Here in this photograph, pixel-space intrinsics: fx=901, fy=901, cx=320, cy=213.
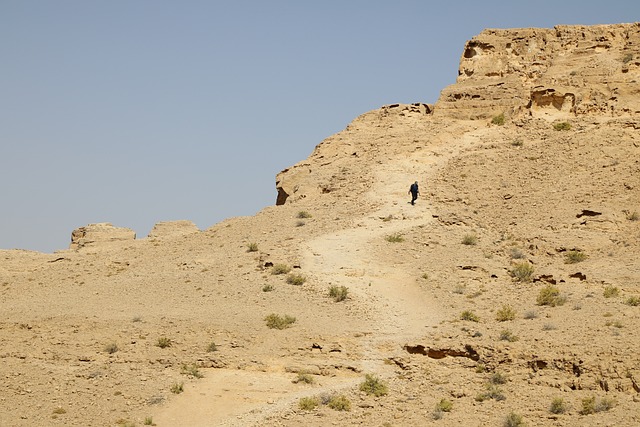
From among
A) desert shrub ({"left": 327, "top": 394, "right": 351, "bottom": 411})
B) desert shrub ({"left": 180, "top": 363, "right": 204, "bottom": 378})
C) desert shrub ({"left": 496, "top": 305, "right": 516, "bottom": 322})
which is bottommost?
desert shrub ({"left": 327, "top": 394, "right": 351, "bottom": 411})

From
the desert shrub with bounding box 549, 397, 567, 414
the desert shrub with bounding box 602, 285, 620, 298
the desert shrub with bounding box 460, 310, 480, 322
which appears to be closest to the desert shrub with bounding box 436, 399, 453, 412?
the desert shrub with bounding box 549, 397, 567, 414

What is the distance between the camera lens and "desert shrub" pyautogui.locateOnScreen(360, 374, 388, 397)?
54.9 feet

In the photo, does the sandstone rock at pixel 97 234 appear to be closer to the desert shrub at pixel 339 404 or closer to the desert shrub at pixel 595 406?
the desert shrub at pixel 339 404

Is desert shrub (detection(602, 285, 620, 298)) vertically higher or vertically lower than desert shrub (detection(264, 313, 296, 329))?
higher

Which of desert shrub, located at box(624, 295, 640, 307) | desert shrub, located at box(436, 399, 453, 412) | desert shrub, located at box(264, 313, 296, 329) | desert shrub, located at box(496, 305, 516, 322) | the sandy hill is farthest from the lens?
desert shrub, located at box(264, 313, 296, 329)

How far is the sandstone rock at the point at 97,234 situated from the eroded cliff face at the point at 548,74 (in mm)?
13092

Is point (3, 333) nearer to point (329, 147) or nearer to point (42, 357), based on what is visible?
point (42, 357)

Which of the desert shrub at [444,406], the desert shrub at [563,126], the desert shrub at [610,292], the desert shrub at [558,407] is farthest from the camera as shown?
the desert shrub at [563,126]

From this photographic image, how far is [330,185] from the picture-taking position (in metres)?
32.1

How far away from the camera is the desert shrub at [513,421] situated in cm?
1480

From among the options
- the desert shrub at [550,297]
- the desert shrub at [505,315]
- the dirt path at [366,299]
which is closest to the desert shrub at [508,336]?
the desert shrub at [505,315]

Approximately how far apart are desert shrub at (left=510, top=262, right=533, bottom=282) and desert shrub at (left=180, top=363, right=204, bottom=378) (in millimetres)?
8758

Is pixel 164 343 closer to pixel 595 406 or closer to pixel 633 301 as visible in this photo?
pixel 595 406

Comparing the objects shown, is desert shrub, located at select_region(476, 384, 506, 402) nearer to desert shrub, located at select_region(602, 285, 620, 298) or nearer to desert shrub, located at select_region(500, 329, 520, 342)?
desert shrub, located at select_region(500, 329, 520, 342)
